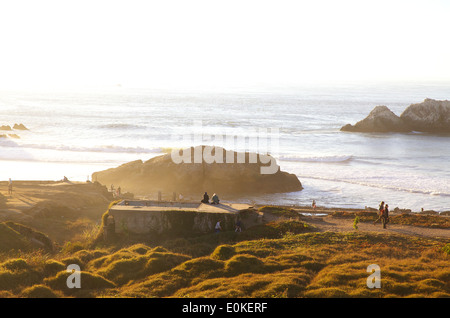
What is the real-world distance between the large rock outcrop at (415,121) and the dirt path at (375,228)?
61234 mm

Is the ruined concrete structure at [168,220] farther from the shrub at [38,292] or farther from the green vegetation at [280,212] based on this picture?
the shrub at [38,292]

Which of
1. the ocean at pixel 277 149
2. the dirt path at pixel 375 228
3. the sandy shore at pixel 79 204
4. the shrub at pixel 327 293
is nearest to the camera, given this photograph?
the shrub at pixel 327 293

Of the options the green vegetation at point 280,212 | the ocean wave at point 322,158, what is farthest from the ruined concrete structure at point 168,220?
the ocean wave at point 322,158

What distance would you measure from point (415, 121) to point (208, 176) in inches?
2263

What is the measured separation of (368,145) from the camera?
73.4 metres

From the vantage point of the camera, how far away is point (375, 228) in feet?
89.8

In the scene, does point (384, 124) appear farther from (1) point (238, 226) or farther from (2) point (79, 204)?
(1) point (238, 226)

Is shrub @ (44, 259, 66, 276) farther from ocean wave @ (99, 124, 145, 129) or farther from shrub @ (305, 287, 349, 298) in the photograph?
ocean wave @ (99, 124, 145, 129)

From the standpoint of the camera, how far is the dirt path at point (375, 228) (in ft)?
86.8

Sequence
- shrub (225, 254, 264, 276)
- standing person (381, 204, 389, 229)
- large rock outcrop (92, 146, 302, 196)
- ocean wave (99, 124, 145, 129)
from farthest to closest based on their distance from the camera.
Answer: ocean wave (99, 124, 145, 129)
large rock outcrop (92, 146, 302, 196)
standing person (381, 204, 389, 229)
shrub (225, 254, 264, 276)

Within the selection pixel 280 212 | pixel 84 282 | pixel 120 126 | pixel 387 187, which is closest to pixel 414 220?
pixel 280 212

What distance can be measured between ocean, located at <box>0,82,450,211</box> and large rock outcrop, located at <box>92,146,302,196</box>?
194 cm

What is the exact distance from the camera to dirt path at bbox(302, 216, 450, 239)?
2647cm

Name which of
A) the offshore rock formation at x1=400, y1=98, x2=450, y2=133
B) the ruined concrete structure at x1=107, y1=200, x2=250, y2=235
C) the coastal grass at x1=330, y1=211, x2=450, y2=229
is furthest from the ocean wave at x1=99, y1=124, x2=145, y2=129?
the ruined concrete structure at x1=107, y1=200, x2=250, y2=235
